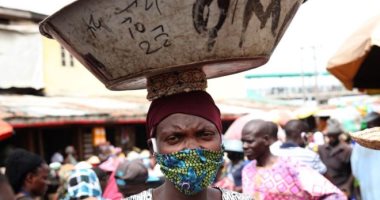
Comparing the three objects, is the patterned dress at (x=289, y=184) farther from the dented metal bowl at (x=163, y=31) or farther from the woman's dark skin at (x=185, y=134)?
the dented metal bowl at (x=163, y=31)

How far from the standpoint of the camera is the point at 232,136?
837cm

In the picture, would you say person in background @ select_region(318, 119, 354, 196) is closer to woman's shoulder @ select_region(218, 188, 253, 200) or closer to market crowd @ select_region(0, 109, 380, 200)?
market crowd @ select_region(0, 109, 380, 200)

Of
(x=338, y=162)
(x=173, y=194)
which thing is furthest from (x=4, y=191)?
(x=338, y=162)

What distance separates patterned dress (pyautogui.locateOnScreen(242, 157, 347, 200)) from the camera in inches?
180

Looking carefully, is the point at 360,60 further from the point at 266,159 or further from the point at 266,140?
the point at 266,159

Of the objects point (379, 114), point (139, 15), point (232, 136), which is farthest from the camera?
point (232, 136)

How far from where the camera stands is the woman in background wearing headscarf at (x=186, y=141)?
2.26 metres

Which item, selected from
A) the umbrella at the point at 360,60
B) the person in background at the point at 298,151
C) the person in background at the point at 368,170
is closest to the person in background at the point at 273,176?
the person in background at the point at 368,170

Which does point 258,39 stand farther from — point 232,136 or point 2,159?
point 232,136

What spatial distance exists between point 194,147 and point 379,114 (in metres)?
4.91

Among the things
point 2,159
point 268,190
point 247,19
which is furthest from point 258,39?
point 2,159

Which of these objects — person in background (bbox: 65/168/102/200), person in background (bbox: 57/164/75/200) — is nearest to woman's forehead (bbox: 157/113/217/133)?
person in background (bbox: 65/168/102/200)

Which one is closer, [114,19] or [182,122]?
[114,19]

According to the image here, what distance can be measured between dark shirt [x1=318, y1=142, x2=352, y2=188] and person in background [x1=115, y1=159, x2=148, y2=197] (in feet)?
10.6
